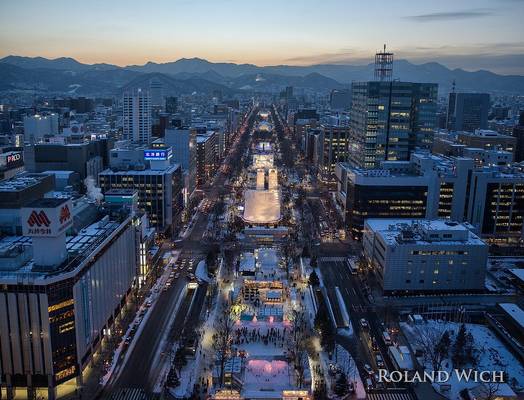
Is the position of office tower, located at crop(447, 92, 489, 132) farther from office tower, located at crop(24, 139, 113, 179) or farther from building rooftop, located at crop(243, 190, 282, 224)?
office tower, located at crop(24, 139, 113, 179)

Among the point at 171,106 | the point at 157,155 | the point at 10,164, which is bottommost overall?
the point at 10,164

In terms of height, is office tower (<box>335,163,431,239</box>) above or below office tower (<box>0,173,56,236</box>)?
below

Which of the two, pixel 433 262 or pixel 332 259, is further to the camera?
pixel 332 259

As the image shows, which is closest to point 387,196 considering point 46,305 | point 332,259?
point 332,259

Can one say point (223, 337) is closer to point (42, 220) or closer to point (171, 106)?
point (42, 220)

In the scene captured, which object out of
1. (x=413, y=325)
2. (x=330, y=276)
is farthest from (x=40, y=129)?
(x=413, y=325)

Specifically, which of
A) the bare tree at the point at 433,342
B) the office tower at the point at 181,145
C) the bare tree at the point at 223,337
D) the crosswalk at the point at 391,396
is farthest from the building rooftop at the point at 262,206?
the crosswalk at the point at 391,396

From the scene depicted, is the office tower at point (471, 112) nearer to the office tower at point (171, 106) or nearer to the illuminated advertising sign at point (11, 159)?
the office tower at point (171, 106)

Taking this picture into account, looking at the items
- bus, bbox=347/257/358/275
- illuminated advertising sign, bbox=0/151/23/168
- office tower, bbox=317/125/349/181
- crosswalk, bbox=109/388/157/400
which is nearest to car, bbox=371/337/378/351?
bus, bbox=347/257/358/275
